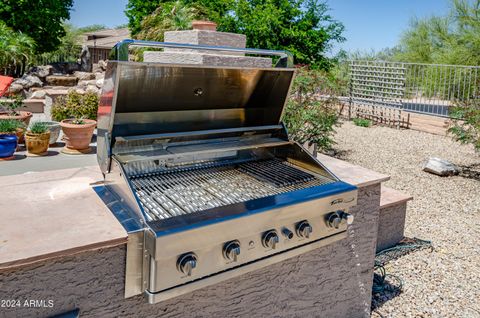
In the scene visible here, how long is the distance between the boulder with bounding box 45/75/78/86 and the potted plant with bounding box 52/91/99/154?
453 cm

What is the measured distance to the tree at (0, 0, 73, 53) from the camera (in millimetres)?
20094

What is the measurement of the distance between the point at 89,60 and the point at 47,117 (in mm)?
7991

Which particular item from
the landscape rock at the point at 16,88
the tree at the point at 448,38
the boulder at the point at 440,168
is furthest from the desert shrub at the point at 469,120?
the tree at the point at 448,38

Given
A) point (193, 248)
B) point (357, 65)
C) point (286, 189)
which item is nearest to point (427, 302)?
point (286, 189)

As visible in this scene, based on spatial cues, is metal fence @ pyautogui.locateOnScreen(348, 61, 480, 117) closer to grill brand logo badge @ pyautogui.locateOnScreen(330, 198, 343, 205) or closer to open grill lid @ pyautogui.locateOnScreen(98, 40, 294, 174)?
open grill lid @ pyautogui.locateOnScreen(98, 40, 294, 174)

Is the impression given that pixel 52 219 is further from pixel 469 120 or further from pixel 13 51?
pixel 13 51

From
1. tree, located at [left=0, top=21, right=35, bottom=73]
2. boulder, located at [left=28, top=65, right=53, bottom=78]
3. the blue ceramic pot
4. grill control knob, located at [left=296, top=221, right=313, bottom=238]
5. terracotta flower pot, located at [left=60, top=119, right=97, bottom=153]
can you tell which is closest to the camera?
grill control knob, located at [left=296, top=221, right=313, bottom=238]

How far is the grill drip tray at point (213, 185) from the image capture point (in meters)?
1.89

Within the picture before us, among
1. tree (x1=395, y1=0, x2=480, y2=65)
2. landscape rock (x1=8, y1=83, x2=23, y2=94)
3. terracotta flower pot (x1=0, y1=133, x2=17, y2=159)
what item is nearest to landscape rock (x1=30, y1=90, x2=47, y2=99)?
landscape rock (x1=8, y1=83, x2=23, y2=94)

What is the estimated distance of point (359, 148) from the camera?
8.88 metres

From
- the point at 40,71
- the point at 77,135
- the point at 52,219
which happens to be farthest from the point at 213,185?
the point at 40,71

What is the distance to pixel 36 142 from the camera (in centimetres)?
585

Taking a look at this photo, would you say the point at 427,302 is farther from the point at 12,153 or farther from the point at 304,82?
the point at 12,153

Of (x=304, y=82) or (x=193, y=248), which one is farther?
(x=304, y=82)
